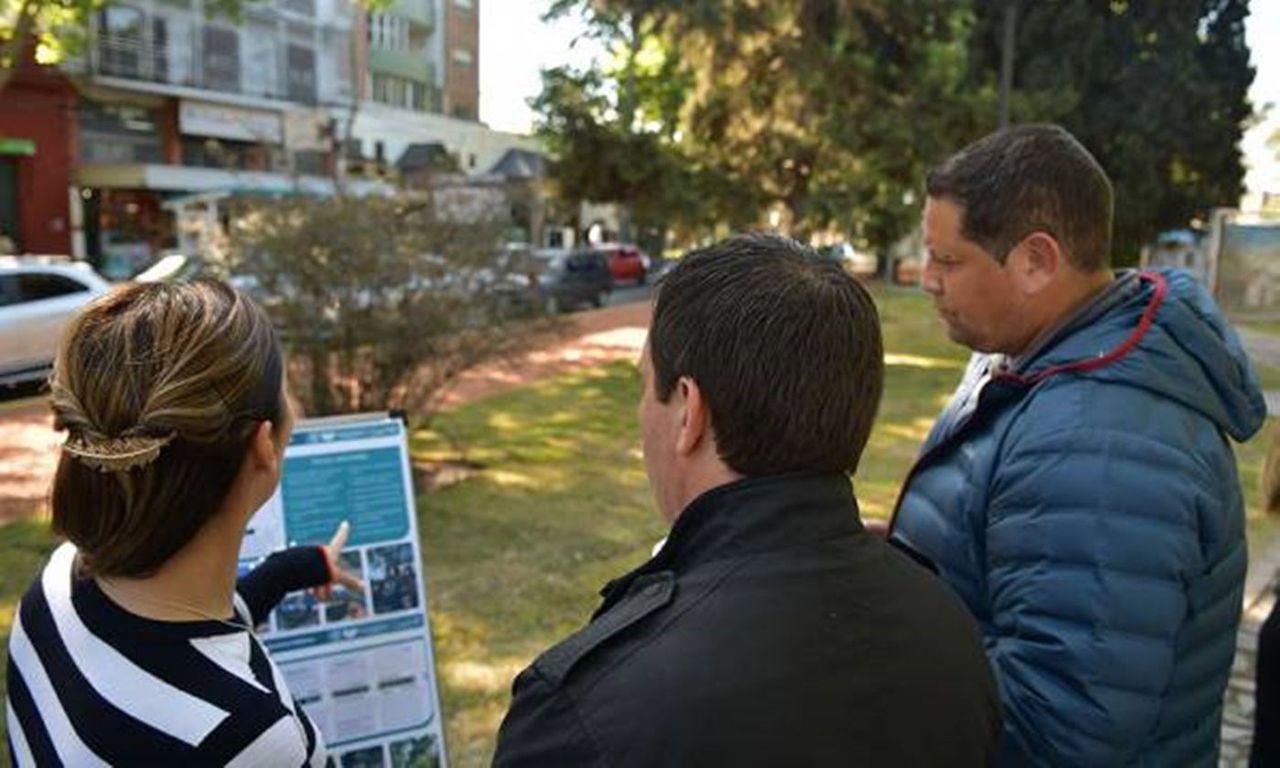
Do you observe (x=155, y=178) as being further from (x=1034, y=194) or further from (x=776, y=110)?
(x=1034, y=194)

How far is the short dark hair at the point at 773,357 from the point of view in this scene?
124cm

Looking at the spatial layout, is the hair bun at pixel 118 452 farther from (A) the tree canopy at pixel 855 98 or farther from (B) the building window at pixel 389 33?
(B) the building window at pixel 389 33

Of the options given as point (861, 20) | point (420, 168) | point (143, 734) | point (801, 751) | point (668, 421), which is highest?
point (861, 20)

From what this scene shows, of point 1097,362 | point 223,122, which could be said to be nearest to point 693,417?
point 1097,362

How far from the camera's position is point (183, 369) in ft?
5.15

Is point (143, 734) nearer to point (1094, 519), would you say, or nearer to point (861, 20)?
point (1094, 519)

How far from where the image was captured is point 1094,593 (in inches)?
65.1

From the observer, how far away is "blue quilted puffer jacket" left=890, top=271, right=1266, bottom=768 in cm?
166

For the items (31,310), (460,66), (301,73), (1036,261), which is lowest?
(31,310)

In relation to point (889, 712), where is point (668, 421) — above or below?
above

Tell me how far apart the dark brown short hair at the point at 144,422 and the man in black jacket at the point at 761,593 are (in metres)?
0.66

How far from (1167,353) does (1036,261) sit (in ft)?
0.92

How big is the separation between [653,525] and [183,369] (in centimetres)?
619

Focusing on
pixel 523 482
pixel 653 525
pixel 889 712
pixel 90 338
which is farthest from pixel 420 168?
pixel 889 712
